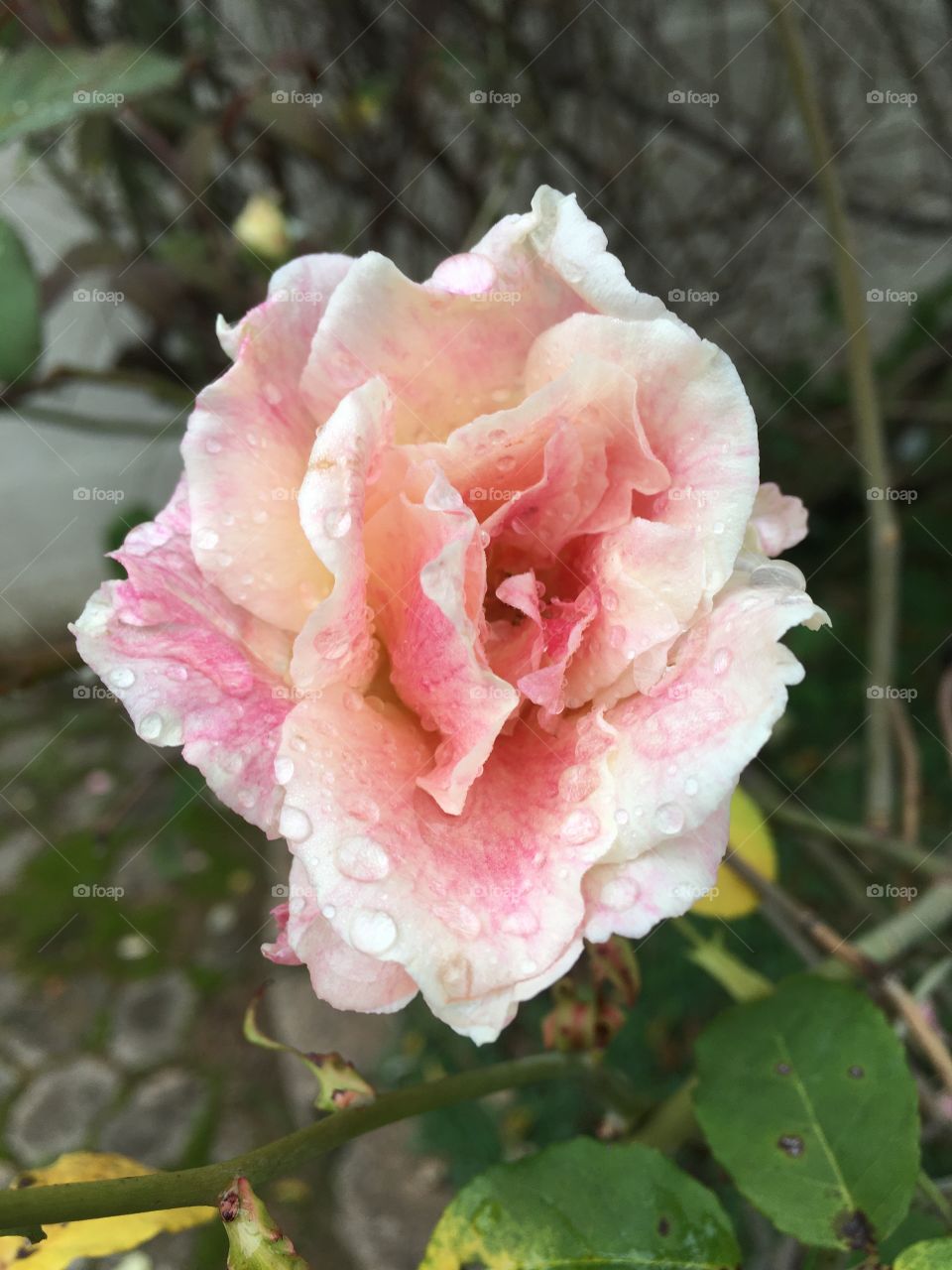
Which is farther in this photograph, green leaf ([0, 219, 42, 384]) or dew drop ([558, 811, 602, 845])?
green leaf ([0, 219, 42, 384])

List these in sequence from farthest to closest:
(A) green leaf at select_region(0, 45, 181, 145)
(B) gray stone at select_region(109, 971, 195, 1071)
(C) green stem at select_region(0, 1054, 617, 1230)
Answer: (B) gray stone at select_region(109, 971, 195, 1071) < (A) green leaf at select_region(0, 45, 181, 145) < (C) green stem at select_region(0, 1054, 617, 1230)

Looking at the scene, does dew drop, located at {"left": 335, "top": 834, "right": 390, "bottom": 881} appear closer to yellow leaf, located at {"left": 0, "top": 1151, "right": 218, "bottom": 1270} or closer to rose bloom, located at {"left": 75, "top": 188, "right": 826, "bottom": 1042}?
rose bloom, located at {"left": 75, "top": 188, "right": 826, "bottom": 1042}

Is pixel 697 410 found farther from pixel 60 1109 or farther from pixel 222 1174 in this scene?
pixel 60 1109

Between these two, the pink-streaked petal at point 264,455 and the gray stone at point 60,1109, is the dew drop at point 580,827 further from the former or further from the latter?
the gray stone at point 60,1109

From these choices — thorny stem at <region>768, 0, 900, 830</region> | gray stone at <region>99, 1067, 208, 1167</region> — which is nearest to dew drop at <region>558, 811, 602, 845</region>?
thorny stem at <region>768, 0, 900, 830</region>

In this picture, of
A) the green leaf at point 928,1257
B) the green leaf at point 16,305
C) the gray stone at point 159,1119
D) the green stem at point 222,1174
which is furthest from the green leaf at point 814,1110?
the gray stone at point 159,1119

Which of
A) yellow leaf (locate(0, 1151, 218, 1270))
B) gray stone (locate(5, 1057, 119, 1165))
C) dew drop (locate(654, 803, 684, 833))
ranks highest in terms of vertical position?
dew drop (locate(654, 803, 684, 833))
